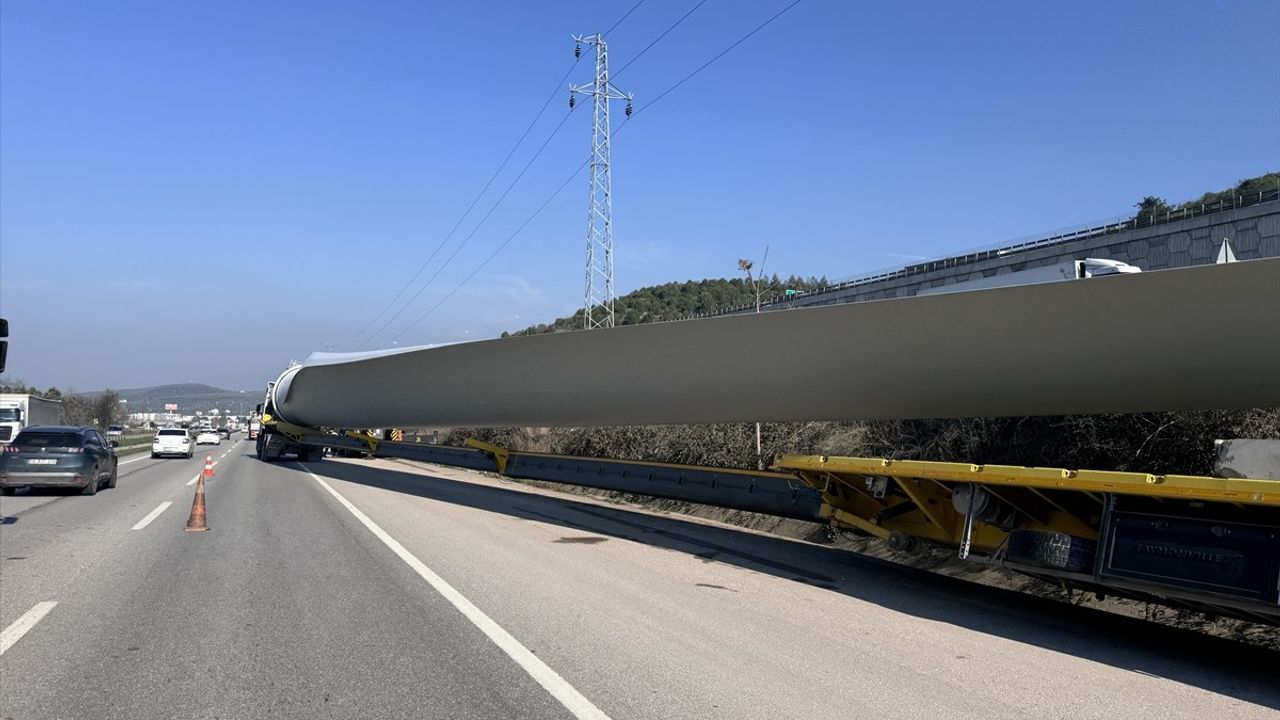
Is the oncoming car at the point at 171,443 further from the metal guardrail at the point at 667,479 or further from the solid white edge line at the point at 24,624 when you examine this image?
the solid white edge line at the point at 24,624

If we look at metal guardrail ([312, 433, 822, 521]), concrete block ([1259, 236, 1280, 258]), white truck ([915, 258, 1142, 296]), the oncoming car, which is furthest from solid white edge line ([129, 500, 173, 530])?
the oncoming car

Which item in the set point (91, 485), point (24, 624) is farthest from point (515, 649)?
point (91, 485)

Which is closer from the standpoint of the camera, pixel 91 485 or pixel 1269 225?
pixel 91 485

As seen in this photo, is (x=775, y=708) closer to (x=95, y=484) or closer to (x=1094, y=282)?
(x=1094, y=282)

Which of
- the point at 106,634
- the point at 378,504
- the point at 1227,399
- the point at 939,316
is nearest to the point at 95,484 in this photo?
the point at 378,504

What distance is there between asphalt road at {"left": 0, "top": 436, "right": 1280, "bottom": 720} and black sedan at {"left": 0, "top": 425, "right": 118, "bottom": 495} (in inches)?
265

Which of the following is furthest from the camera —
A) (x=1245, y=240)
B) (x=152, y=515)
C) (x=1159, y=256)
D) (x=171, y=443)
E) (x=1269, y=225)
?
(x=171, y=443)

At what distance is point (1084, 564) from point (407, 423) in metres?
19.5

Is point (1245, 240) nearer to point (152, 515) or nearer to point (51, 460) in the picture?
point (152, 515)

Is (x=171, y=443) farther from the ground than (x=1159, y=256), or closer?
closer

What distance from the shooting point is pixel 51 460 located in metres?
17.8

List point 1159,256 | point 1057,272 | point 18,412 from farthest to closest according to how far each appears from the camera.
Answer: point 18,412 → point 1159,256 → point 1057,272

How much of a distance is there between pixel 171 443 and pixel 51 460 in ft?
84.0

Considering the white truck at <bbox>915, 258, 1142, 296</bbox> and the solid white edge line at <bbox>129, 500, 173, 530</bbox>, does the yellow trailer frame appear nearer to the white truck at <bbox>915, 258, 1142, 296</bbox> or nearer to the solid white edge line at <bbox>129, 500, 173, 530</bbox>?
the white truck at <bbox>915, 258, 1142, 296</bbox>
